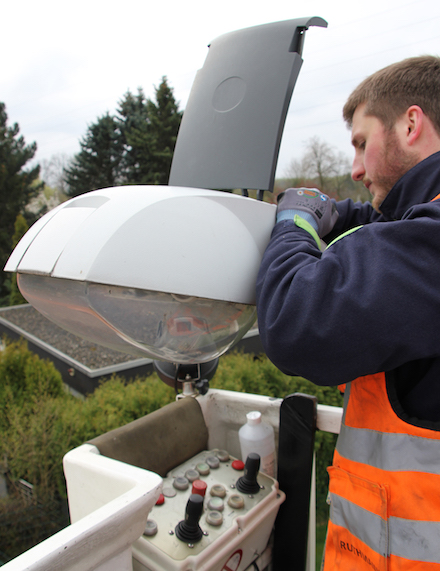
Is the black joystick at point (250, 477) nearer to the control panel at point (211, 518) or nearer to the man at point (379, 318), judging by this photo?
the control panel at point (211, 518)

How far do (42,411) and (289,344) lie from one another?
3.00 meters

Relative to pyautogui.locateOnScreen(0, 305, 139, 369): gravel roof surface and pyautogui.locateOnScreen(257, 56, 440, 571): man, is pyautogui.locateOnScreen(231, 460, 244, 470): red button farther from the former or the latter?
pyautogui.locateOnScreen(0, 305, 139, 369): gravel roof surface

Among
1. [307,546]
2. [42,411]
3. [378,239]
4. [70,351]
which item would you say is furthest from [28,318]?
[378,239]

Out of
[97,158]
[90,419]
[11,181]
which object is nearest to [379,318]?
[90,419]

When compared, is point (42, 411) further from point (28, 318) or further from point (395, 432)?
point (28, 318)

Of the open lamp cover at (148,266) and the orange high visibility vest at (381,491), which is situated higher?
the open lamp cover at (148,266)

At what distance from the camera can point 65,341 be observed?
7.24 metres

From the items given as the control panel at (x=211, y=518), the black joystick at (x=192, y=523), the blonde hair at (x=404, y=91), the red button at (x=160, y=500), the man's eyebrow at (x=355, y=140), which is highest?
the blonde hair at (x=404, y=91)

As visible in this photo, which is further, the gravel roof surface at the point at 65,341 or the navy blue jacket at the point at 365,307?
the gravel roof surface at the point at 65,341

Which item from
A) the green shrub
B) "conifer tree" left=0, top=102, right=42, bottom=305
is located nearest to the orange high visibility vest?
the green shrub

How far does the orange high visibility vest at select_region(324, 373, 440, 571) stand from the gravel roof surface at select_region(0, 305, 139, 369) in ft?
17.8

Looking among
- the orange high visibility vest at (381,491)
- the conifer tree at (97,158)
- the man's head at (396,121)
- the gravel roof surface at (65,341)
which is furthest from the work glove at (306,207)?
the conifer tree at (97,158)

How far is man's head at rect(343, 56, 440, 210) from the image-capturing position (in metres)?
0.83

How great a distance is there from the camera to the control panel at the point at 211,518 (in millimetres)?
983
